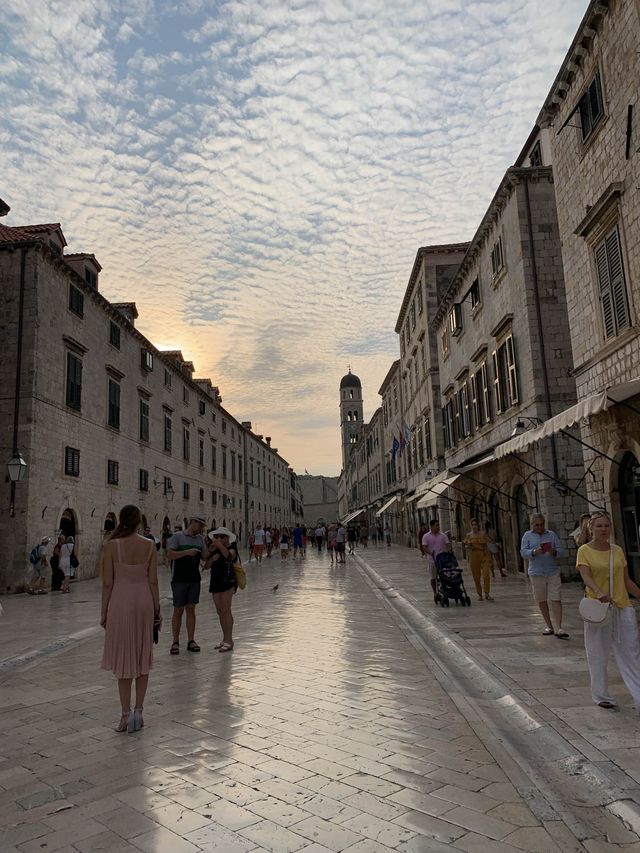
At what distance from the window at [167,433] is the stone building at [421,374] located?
41.8ft

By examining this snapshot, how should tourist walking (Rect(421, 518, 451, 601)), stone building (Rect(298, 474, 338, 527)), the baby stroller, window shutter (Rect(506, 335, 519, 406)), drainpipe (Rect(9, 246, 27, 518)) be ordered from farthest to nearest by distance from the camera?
stone building (Rect(298, 474, 338, 527)) → drainpipe (Rect(9, 246, 27, 518)) → window shutter (Rect(506, 335, 519, 406)) → tourist walking (Rect(421, 518, 451, 601)) → the baby stroller

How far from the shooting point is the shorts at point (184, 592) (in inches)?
322

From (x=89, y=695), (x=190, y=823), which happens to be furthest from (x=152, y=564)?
(x=190, y=823)

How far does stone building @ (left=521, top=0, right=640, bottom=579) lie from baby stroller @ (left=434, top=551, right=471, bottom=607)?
2698 millimetres

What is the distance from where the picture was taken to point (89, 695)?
6125 millimetres

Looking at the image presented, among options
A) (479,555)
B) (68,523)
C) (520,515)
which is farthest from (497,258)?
(68,523)

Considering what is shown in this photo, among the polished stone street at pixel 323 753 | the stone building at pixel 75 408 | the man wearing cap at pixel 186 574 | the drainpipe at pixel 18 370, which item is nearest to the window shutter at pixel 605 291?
the polished stone street at pixel 323 753

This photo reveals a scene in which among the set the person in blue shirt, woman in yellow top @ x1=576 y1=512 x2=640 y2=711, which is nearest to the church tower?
the person in blue shirt

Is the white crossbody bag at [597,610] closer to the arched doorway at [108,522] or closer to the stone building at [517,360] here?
the stone building at [517,360]

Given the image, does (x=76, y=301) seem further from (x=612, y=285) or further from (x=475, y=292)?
(x=612, y=285)

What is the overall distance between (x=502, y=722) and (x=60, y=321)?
65.1ft

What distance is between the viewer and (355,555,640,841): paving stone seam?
11.1 ft

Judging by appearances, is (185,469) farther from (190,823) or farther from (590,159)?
(190,823)

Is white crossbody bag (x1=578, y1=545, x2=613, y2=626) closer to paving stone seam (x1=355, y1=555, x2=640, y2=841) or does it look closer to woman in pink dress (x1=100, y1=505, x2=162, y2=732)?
paving stone seam (x1=355, y1=555, x2=640, y2=841)
